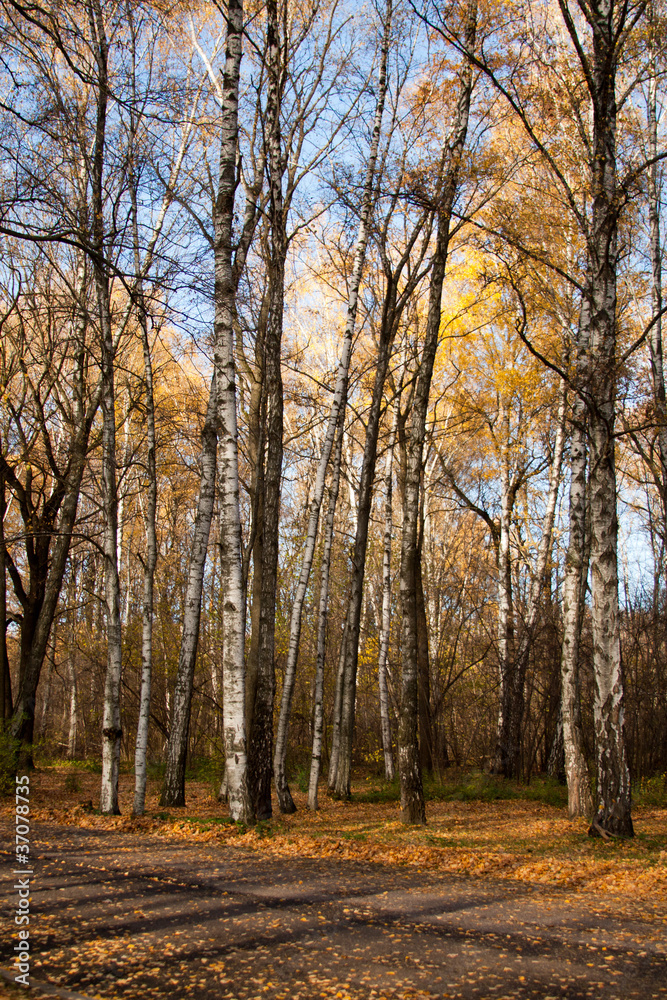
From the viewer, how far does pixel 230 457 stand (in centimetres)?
725

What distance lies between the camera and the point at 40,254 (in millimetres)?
11734

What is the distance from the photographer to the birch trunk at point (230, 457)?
699cm

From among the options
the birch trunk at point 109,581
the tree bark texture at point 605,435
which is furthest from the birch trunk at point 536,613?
the birch trunk at point 109,581

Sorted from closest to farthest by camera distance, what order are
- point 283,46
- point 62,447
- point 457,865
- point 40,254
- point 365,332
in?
point 457,865, point 283,46, point 40,254, point 62,447, point 365,332

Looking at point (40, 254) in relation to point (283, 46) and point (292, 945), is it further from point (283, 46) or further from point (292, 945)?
point (292, 945)

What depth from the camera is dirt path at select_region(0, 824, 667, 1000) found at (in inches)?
127

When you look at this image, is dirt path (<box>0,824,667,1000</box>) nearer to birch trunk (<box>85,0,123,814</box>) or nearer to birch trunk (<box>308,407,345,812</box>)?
birch trunk (<box>85,0,123,814</box>)

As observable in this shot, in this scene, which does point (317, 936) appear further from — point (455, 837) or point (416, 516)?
point (416, 516)

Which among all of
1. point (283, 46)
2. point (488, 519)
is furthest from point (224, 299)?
point (488, 519)

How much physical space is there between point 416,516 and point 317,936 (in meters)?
5.35

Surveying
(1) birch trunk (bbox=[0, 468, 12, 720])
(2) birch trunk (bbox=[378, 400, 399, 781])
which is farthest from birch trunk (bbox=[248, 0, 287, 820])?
(1) birch trunk (bbox=[0, 468, 12, 720])

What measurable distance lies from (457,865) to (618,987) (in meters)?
3.15

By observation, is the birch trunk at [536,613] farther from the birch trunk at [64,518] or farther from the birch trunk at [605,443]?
the birch trunk at [64,518]

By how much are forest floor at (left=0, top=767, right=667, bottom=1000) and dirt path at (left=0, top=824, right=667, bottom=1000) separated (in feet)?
0.05
